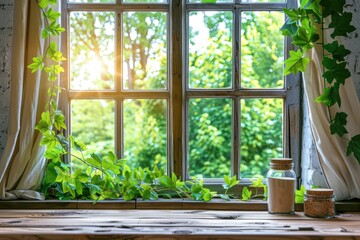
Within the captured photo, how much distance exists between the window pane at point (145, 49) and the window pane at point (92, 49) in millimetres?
144

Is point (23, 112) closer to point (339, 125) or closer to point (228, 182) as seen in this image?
point (228, 182)

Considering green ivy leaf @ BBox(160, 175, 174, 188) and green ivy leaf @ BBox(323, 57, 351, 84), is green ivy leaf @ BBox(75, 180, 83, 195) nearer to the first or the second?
green ivy leaf @ BBox(160, 175, 174, 188)

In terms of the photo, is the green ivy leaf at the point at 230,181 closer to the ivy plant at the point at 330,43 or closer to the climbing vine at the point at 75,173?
the climbing vine at the point at 75,173

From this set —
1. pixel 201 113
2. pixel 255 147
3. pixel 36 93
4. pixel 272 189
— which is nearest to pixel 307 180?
pixel 272 189

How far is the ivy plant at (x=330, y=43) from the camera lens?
1.94 metres

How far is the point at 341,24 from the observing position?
1943 millimetres

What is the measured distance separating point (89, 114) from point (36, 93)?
4485 mm

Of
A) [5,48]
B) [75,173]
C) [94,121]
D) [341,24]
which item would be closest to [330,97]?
[341,24]

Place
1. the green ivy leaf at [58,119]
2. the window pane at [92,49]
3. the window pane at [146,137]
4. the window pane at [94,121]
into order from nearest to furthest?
the green ivy leaf at [58,119] < the window pane at [92,49] < the window pane at [146,137] < the window pane at [94,121]

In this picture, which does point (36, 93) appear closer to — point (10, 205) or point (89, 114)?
point (10, 205)

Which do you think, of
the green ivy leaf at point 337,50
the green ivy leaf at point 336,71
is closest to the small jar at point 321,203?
the green ivy leaf at point 336,71

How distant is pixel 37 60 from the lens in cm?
203

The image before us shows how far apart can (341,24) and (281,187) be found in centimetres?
77

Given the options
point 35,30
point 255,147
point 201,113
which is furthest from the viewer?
point 255,147
